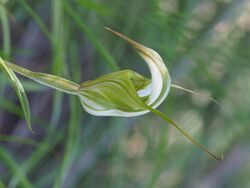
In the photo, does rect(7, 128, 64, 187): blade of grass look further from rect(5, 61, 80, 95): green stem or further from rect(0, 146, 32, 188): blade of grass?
rect(5, 61, 80, 95): green stem

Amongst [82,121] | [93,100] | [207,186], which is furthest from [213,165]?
[93,100]

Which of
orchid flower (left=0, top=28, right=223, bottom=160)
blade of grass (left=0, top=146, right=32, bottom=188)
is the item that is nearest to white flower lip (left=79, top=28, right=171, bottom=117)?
orchid flower (left=0, top=28, right=223, bottom=160)

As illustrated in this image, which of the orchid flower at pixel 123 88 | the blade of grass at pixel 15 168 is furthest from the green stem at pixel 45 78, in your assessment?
the blade of grass at pixel 15 168

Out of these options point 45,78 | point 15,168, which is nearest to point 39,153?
point 15,168

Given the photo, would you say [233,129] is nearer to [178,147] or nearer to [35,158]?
[178,147]

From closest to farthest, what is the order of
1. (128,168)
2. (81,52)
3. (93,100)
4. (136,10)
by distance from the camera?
(93,100)
(136,10)
(81,52)
(128,168)
